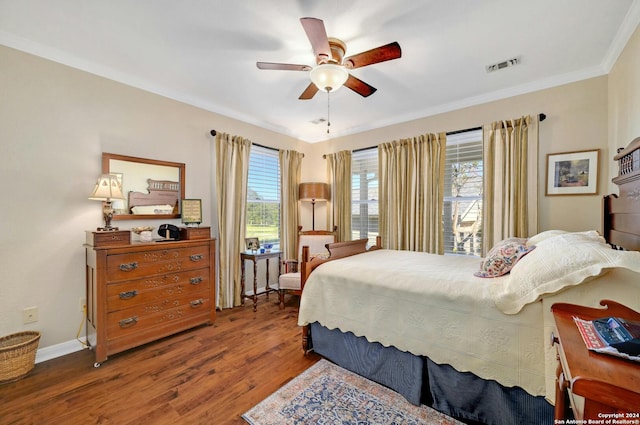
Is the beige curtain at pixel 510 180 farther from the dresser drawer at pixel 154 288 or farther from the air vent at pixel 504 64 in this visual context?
the dresser drawer at pixel 154 288

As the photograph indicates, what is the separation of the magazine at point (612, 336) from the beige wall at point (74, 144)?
1.99m

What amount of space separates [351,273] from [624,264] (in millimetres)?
1492

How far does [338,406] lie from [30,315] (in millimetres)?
2657

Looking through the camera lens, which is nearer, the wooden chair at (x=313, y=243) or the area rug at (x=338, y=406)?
the area rug at (x=338, y=406)

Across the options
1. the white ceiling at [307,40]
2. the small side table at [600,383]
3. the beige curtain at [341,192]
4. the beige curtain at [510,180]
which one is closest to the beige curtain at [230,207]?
the white ceiling at [307,40]

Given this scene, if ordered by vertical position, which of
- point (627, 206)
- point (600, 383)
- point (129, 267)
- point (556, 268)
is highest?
point (627, 206)

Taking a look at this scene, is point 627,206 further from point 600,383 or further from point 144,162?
point 144,162

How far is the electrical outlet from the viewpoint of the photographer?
7.19ft

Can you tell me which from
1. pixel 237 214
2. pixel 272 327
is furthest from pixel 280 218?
pixel 272 327

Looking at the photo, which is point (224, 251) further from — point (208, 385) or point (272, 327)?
point (208, 385)

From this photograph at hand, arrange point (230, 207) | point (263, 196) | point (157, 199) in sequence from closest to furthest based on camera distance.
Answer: point (157, 199)
point (230, 207)
point (263, 196)

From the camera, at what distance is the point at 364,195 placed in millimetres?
4324

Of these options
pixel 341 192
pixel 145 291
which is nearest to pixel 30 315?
pixel 145 291

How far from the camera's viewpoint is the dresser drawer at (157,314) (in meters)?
2.29
